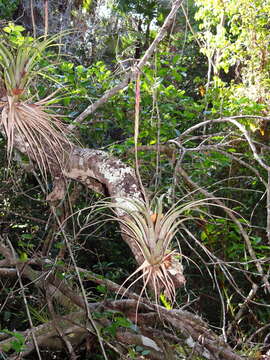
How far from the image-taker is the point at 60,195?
1.76m

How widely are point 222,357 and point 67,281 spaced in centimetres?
72

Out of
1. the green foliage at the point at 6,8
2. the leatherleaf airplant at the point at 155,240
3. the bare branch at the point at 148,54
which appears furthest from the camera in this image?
the green foliage at the point at 6,8

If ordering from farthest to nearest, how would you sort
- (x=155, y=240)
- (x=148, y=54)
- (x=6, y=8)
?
(x=6, y=8) → (x=148, y=54) → (x=155, y=240)

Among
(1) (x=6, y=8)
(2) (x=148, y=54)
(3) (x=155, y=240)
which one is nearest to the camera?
(3) (x=155, y=240)

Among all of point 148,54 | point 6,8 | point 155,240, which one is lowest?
point 155,240

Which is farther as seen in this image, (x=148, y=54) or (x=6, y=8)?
(x=6, y=8)

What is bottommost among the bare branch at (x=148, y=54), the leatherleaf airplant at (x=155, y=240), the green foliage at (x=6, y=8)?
the leatherleaf airplant at (x=155, y=240)

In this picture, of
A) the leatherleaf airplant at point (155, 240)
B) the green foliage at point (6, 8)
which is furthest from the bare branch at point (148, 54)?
the green foliage at point (6, 8)

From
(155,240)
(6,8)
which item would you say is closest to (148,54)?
(155,240)

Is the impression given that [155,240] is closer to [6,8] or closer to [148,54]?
[148,54]

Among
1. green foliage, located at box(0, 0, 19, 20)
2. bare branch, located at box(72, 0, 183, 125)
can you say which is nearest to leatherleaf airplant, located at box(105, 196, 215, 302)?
bare branch, located at box(72, 0, 183, 125)

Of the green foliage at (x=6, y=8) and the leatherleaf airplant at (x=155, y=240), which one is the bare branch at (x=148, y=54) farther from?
the green foliage at (x=6, y=8)

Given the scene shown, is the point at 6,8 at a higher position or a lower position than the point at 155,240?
higher

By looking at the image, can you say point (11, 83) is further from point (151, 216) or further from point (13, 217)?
point (13, 217)
